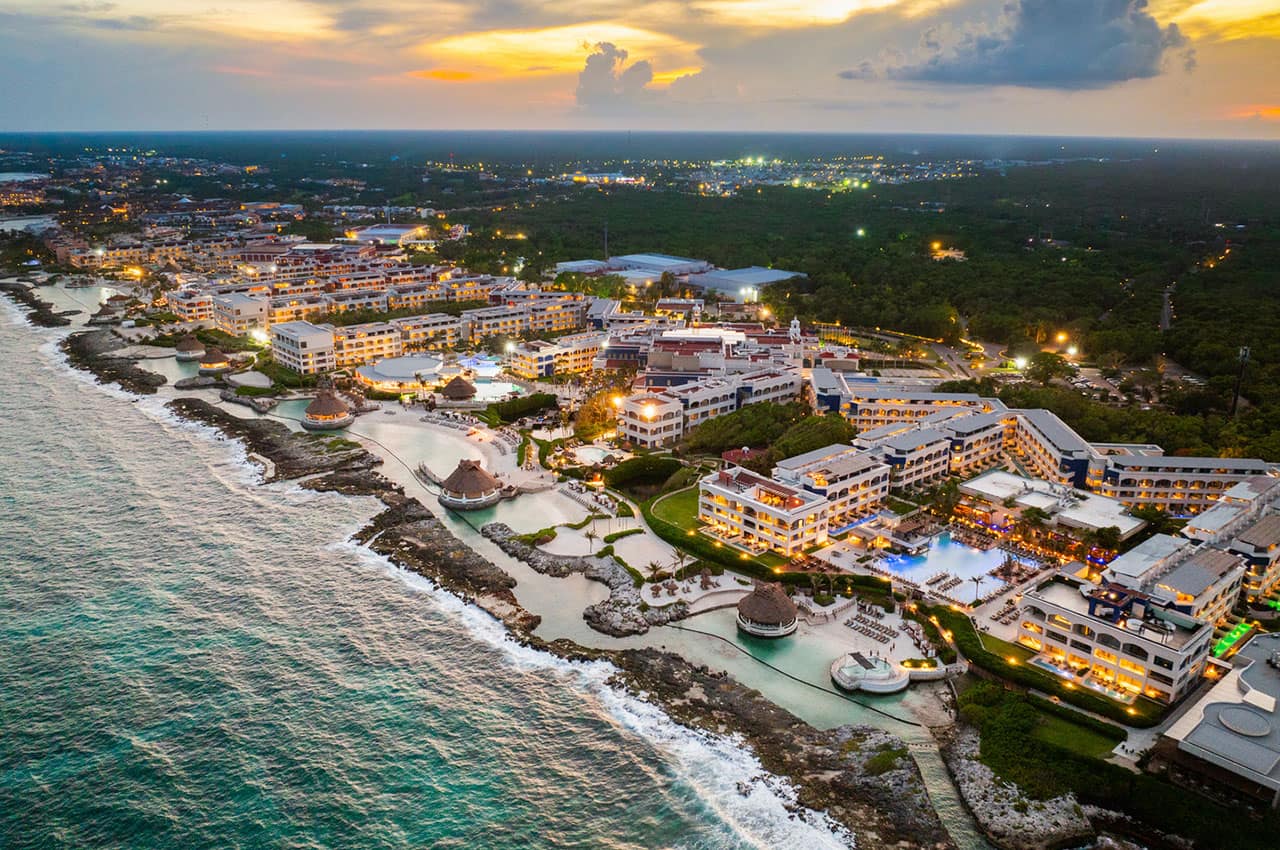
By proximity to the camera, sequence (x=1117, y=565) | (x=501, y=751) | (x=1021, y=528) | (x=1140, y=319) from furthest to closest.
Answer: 1. (x=1140, y=319)
2. (x=1021, y=528)
3. (x=1117, y=565)
4. (x=501, y=751)

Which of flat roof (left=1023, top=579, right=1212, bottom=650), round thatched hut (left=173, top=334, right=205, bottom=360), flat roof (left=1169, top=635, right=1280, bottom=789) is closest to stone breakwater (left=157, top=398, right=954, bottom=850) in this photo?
flat roof (left=1169, top=635, right=1280, bottom=789)

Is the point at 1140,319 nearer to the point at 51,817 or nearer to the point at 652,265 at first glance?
the point at 652,265

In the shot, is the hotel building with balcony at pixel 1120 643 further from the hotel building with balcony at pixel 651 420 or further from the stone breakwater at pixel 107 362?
the stone breakwater at pixel 107 362

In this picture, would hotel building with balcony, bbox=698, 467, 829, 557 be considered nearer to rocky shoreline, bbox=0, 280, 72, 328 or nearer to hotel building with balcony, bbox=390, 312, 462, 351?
hotel building with balcony, bbox=390, 312, 462, 351

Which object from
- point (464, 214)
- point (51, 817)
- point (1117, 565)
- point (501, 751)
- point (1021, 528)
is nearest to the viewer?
point (51, 817)

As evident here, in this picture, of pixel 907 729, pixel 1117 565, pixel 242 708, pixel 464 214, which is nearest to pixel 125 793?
pixel 242 708

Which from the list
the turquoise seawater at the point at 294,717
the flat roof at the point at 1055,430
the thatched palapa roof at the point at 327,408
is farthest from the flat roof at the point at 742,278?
the turquoise seawater at the point at 294,717
